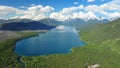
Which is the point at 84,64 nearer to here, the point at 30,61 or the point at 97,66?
the point at 97,66

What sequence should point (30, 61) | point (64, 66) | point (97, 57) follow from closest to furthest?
1. point (64, 66)
2. point (30, 61)
3. point (97, 57)

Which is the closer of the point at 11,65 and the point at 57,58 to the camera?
the point at 11,65

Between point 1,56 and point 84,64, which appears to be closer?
point 84,64

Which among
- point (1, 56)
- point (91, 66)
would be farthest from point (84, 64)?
point (1, 56)

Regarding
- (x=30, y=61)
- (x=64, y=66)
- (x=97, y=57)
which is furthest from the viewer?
(x=97, y=57)

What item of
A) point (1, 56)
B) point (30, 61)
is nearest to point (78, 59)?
point (30, 61)

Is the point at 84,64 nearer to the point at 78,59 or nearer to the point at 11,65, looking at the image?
the point at 78,59

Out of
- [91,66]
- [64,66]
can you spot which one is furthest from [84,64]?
[64,66]
